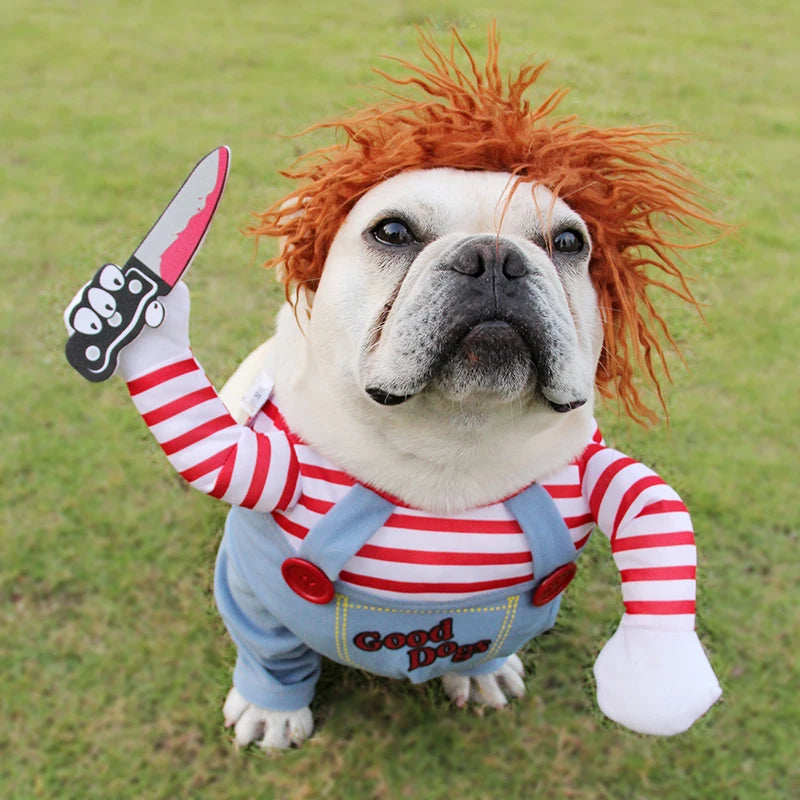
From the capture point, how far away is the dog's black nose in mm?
1301

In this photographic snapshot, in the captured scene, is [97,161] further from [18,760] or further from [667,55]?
[667,55]

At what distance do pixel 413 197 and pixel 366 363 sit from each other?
0.30 metres

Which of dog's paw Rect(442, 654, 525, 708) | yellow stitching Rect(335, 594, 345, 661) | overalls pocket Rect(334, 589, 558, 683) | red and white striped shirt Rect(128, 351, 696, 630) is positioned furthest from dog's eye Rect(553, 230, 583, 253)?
dog's paw Rect(442, 654, 525, 708)

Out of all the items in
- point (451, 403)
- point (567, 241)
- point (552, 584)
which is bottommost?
point (552, 584)

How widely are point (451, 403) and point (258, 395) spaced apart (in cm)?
52

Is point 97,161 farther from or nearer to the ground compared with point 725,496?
farther from the ground

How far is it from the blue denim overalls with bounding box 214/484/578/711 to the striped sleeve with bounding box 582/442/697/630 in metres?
0.11

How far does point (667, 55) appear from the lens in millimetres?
6613

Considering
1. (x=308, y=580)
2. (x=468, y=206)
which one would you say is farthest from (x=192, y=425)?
(x=468, y=206)

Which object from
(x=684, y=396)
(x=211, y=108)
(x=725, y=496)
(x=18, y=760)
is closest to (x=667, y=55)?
(x=211, y=108)

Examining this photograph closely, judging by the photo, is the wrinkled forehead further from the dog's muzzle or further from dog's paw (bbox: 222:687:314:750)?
dog's paw (bbox: 222:687:314:750)

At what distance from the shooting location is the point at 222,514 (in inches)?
107

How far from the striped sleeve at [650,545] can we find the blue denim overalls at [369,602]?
11cm

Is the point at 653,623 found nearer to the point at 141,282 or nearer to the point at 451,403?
the point at 451,403
